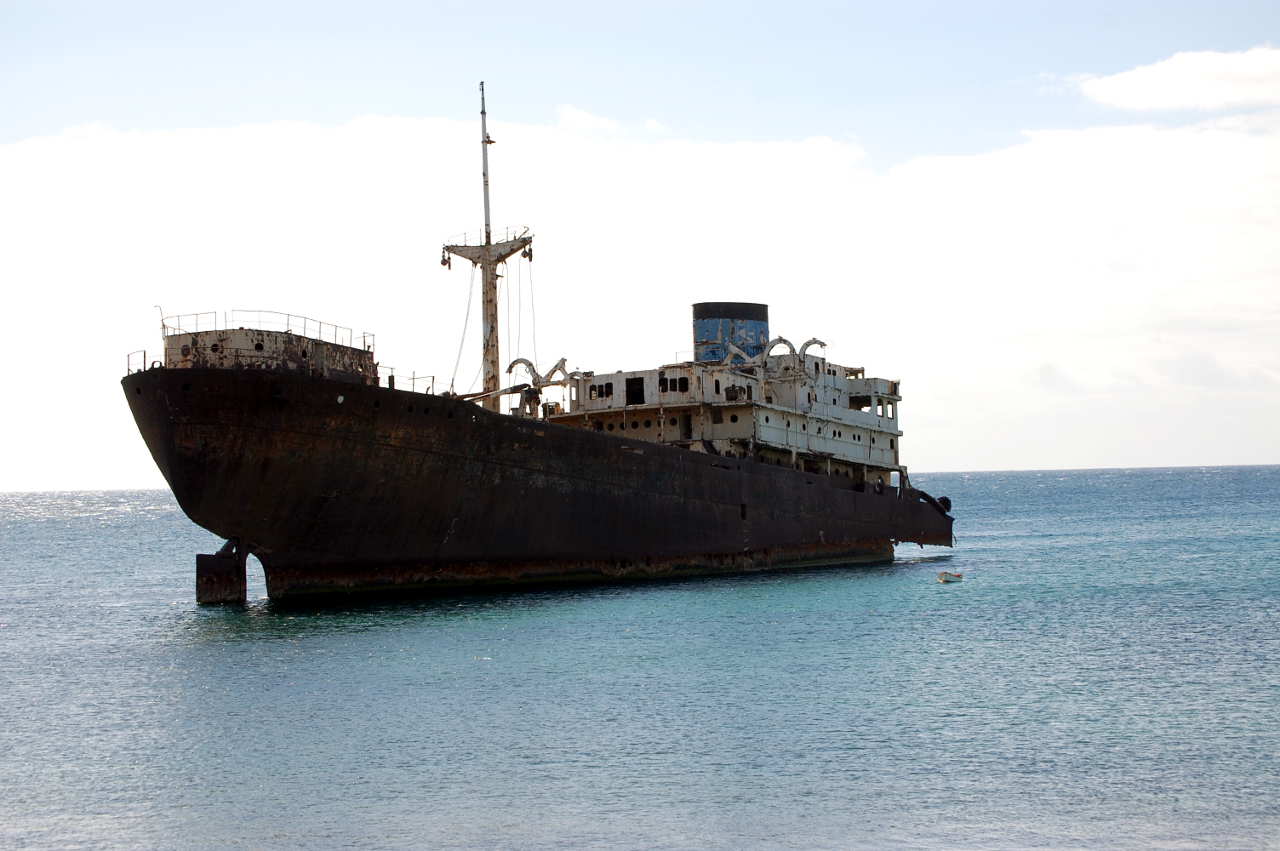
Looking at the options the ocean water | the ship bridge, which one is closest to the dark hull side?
the ocean water

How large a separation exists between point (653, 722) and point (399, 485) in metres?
11.1

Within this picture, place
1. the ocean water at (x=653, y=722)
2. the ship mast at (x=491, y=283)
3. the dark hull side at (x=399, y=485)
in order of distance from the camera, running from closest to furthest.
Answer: the ocean water at (x=653, y=722)
the dark hull side at (x=399, y=485)
the ship mast at (x=491, y=283)

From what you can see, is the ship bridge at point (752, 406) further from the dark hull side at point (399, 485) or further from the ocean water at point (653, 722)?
the ocean water at point (653, 722)

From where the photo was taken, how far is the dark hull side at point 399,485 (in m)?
24.4

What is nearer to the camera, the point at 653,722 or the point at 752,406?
the point at 653,722

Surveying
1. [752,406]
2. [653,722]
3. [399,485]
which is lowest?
[653,722]

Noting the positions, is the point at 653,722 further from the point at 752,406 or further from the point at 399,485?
the point at 752,406

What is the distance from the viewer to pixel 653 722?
16.1 metres

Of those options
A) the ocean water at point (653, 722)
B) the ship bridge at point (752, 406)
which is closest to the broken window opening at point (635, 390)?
the ship bridge at point (752, 406)

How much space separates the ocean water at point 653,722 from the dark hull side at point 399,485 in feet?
3.55

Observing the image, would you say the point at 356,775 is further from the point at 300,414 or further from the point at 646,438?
the point at 646,438


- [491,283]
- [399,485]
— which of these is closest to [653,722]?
[399,485]

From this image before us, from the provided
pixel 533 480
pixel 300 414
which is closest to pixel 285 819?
pixel 300 414

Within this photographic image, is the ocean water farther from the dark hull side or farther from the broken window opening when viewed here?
the broken window opening
